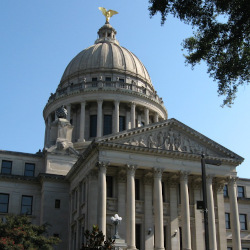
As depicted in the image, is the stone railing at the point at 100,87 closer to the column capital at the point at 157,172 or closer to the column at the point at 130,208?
the column capital at the point at 157,172

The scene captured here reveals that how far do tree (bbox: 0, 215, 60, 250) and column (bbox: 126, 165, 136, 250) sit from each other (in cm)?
663

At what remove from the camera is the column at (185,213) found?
41.5 meters

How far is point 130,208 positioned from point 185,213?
19.2ft

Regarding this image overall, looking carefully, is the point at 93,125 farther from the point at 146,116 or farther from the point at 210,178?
the point at 210,178

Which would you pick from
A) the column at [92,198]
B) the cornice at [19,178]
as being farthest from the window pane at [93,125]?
the column at [92,198]

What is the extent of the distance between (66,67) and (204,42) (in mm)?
54714

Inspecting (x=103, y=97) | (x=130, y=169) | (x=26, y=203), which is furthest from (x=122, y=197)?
(x=103, y=97)

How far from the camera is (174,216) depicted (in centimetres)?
4462

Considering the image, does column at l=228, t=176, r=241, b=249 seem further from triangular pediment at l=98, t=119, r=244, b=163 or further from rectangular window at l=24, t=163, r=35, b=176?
rectangular window at l=24, t=163, r=35, b=176

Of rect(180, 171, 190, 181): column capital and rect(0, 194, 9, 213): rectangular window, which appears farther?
rect(0, 194, 9, 213): rectangular window

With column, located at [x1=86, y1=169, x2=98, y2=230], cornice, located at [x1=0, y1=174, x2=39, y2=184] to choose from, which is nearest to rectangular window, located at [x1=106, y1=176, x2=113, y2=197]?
column, located at [x1=86, y1=169, x2=98, y2=230]

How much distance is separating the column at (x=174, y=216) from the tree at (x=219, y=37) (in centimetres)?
2418

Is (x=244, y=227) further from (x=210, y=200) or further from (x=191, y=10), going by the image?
(x=191, y=10)

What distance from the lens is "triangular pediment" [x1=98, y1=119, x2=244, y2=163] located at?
43.2 metres
